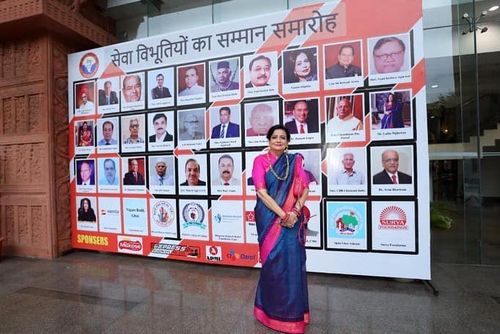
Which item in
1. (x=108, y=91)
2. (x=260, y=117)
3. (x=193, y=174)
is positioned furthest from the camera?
(x=108, y=91)

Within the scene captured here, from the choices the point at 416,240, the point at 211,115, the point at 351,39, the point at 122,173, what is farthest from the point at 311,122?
the point at 122,173

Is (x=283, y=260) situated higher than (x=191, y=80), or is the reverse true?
(x=191, y=80)

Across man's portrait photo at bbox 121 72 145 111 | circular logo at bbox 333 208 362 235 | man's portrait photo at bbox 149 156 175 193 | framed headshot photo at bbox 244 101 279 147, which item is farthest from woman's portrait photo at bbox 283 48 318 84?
man's portrait photo at bbox 121 72 145 111

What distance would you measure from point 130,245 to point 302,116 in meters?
3.28

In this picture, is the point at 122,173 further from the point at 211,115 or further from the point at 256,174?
the point at 256,174

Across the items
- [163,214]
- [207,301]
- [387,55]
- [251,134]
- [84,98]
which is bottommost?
[207,301]

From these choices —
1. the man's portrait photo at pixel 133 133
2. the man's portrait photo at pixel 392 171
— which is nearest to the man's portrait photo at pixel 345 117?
the man's portrait photo at pixel 392 171

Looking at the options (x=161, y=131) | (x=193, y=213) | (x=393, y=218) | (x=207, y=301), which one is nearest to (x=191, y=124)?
(x=161, y=131)

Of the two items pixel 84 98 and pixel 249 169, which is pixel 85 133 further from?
pixel 249 169

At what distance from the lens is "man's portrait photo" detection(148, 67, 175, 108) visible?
13.9ft

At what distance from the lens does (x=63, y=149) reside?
4793 millimetres

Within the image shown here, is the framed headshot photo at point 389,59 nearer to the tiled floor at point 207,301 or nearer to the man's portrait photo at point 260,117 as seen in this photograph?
the man's portrait photo at point 260,117

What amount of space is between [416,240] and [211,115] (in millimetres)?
3034

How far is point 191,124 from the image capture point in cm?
413
